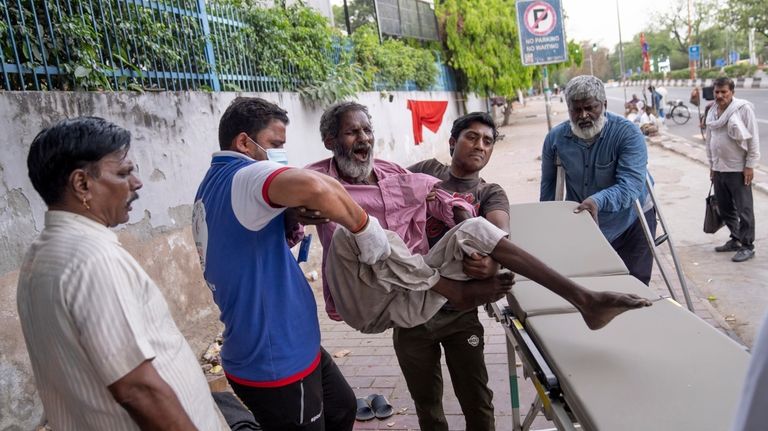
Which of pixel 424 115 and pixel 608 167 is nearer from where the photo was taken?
pixel 608 167

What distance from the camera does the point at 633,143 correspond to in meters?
3.05

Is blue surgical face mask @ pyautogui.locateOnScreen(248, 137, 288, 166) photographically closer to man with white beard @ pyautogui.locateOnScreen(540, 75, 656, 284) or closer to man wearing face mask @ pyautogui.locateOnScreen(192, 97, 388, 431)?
man wearing face mask @ pyautogui.locateOnScreen(192, 97, 388, 431)

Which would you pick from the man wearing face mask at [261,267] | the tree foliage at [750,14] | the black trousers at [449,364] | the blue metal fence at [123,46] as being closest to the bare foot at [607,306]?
the black trousers at [449,364]

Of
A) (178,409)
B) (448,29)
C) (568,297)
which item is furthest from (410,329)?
(448,29)

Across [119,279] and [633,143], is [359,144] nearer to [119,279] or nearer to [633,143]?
[119,279]

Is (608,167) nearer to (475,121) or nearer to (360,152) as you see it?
(475,121)

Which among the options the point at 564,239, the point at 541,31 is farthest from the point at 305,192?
the point at 541,31

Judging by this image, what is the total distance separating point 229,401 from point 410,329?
0.81 meters

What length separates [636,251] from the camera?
3.43 m

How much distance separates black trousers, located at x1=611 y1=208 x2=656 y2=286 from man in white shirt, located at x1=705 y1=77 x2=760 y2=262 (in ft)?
8.28

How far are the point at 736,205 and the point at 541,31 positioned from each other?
335 centimetres

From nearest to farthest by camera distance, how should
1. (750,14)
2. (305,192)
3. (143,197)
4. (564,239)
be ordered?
(305,192)
(564,239)
(143,197)
(750,14)

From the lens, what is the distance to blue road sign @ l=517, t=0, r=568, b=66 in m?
7.10

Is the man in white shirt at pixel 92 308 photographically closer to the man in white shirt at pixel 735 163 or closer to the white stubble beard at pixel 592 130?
the white stubble beard at pixel 592 130
